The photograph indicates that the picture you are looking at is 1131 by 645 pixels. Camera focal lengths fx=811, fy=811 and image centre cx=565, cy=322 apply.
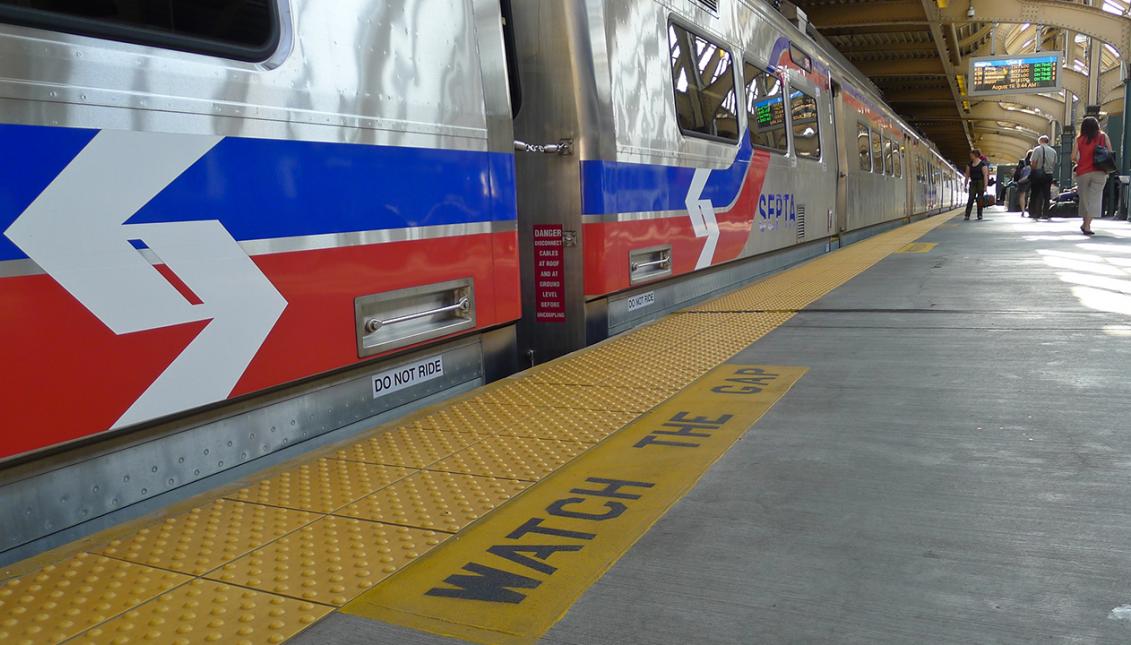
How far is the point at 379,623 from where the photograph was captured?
1525mm

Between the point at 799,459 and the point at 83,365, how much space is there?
6.13ft

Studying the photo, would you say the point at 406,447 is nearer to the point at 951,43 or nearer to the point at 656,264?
the point at 656,264

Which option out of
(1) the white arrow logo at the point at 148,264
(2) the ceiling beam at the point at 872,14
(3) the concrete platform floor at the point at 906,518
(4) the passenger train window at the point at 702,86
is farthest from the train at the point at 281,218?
(2) the ceiling beam at the point at 872,14

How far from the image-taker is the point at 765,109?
7121 millimetres

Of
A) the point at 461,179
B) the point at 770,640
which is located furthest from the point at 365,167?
the point at 770,640

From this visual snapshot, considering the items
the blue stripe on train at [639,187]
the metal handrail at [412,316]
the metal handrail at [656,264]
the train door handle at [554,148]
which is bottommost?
the metal handrail at [412,316]

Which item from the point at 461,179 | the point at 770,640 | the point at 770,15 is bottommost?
the point at 770,640

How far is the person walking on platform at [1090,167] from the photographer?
10562 millimetres

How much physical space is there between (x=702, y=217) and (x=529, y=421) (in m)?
3.25

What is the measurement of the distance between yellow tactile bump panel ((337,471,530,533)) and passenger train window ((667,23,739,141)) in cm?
352

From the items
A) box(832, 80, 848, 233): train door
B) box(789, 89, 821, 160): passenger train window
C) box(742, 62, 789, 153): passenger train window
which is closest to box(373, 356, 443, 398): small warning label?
box(742, 62, 789, 153): passenger train window

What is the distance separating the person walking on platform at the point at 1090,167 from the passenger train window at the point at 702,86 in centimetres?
696

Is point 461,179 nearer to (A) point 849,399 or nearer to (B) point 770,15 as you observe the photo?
(A) point 849,399

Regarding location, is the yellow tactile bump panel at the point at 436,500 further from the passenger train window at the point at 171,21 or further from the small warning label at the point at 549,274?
the small warning label at the point at 549,274
